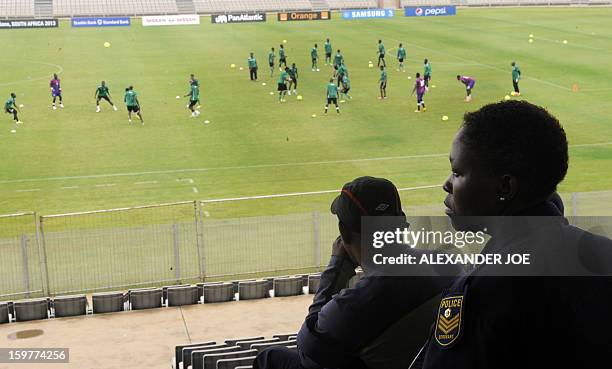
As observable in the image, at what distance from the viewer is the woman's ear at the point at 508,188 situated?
2453 mm

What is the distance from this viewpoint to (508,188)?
247 cm

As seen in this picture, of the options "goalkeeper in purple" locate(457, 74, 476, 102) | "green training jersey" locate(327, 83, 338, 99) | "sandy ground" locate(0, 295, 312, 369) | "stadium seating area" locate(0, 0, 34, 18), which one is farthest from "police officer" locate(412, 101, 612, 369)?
"stadium seating area" locate(0, 0, 34, 18)

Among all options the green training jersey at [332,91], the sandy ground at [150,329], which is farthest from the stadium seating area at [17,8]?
the sandy ground at [150,329]

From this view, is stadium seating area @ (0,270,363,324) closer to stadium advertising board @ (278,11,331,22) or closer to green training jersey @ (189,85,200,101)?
green training jersey @ (189,85,200,101)

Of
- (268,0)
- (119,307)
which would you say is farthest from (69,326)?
(268,0)

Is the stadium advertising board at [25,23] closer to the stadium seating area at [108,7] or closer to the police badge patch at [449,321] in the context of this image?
the stadium seating area at [108,7]

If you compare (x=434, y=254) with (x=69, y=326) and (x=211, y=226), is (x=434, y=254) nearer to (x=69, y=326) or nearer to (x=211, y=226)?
(x=69, y=326)

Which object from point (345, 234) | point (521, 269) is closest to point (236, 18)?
point (345, 234)

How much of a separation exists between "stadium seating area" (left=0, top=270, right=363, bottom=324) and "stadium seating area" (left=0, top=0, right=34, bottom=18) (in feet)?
199

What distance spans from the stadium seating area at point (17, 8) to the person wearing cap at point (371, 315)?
70.5 meters

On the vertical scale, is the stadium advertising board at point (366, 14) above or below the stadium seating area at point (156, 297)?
above

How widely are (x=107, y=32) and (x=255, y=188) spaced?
3860cm

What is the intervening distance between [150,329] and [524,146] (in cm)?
1151

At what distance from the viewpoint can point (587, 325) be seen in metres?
2.29
